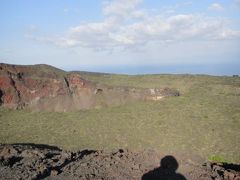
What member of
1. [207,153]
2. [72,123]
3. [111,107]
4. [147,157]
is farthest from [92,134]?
[147,157]

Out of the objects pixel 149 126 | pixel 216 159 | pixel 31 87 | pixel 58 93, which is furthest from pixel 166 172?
pixel 31 87

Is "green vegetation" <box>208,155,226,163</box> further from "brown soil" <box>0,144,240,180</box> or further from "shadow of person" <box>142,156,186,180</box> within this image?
"shadow of person" <box>142,156,186,180</box>

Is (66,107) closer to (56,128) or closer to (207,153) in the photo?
(56,128)

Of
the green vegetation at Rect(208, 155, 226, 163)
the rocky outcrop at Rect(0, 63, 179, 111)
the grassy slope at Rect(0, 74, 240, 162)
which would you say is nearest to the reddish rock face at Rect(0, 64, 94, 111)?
the rocky outcrop at Rect(0, 63, 179, 111)

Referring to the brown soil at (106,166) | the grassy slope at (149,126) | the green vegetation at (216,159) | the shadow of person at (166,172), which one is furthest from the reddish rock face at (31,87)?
the shadow of person at (166,172)

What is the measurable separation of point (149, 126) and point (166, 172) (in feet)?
51.0

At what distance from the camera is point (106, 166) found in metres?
21.7

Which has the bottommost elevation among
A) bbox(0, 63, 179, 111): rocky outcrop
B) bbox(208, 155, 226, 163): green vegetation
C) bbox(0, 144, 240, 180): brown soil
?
bbox(208, 155, 226, 163): green vegetation

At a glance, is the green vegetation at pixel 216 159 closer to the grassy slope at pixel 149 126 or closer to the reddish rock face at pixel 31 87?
the grassy slope at pixel 149 126

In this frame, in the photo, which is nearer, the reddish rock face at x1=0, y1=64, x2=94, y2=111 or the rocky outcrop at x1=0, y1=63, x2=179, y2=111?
the rocky outcrop at x1=0, y1=63, x2=179, y2=111

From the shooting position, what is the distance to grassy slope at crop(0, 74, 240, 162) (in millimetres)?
33156

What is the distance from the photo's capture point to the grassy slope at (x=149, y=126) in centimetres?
3316

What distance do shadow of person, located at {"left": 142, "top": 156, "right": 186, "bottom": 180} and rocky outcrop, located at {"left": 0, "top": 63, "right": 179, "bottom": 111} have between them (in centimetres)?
2094

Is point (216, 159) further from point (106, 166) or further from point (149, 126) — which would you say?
point (106, 166)
